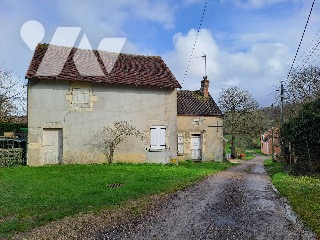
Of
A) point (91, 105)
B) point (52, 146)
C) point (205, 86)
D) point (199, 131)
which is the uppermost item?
point (205, 86)

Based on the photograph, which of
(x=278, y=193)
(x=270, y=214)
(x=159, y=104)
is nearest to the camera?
(x=270, y=214)

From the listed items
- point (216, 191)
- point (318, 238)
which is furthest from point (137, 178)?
point (318, 238)

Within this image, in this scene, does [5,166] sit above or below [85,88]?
below

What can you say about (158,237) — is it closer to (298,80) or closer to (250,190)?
(250,190)

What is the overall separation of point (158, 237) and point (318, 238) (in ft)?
9.82

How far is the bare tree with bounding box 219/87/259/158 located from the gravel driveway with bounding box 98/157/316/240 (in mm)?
31470

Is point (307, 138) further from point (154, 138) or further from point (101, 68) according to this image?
point (101, 68)

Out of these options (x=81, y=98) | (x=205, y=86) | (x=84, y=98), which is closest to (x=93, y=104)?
(x=84, y=98)

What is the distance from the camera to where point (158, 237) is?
6391 millimetres

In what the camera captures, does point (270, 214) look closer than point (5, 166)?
Yes

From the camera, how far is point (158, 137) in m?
22.0

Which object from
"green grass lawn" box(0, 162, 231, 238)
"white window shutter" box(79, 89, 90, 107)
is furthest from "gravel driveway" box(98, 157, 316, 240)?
"white window shutter" box(79, 89, 90, 107)

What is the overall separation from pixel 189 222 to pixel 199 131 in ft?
68.5

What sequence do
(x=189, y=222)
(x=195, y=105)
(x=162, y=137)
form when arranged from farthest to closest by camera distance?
1. (x=195, y=105)
2. (x=162, y=137)
3. (x=189, y=222)
